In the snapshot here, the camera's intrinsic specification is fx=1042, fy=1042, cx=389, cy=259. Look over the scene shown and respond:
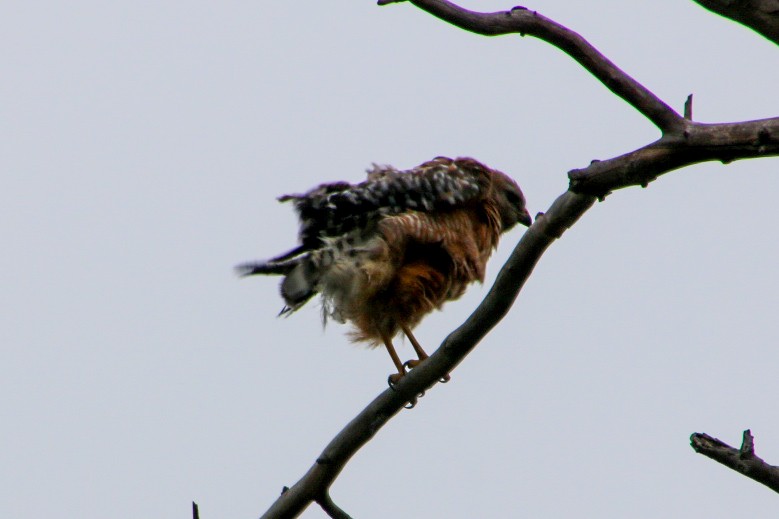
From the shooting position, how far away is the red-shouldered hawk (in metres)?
5.72

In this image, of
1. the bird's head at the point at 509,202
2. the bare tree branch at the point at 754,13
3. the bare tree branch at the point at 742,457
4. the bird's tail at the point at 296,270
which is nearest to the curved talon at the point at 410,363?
the bird's tail at the point at 296,270

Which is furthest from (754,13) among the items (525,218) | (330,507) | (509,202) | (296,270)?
(525,218)

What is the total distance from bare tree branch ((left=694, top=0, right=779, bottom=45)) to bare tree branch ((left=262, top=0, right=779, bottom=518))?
0.30 m

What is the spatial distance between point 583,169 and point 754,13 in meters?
0.72

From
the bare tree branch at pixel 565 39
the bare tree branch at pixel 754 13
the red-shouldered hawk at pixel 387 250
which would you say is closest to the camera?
the bare tree branch at pixel 754 13

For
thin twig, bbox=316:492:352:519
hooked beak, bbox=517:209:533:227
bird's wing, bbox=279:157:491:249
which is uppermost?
hooked beak, bbox=517:209:533:227

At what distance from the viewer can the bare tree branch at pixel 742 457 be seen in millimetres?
3566

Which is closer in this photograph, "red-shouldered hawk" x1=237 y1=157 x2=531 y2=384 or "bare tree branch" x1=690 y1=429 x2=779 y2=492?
"bare tree branch" x1=690 y1=429 x2=779 y2=492

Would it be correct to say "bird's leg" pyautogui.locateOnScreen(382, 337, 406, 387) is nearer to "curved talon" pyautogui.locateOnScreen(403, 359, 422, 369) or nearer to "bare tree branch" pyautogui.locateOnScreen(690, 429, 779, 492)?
"curved talon" pyautogui.locateOnScreen(403, 359, 422, 369)

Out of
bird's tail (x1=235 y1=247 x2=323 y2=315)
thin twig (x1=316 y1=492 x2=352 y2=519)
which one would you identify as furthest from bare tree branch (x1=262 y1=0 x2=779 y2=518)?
bird's tail (x1=235 y1=247 x2=323 y2=315)

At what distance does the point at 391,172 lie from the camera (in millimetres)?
6336

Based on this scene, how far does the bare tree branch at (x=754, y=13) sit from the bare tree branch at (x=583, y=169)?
0.30 metres

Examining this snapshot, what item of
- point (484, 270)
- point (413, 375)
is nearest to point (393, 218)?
point (484, 270)

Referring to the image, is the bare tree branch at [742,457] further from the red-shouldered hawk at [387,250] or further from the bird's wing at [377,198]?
the bird's wing at [377,198]
